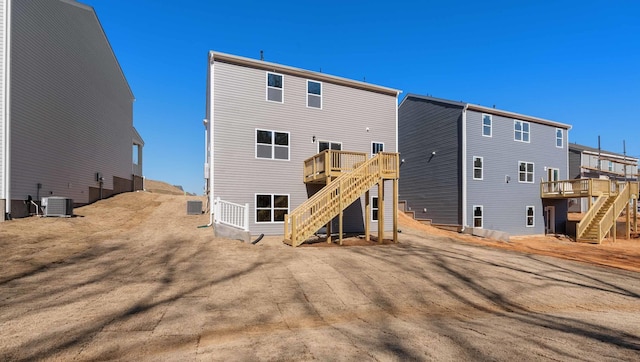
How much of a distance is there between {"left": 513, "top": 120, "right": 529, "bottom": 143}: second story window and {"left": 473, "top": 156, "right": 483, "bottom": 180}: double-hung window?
4189mm

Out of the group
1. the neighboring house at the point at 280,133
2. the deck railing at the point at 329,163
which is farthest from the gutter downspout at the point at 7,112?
the deck railing at the point at 329,163

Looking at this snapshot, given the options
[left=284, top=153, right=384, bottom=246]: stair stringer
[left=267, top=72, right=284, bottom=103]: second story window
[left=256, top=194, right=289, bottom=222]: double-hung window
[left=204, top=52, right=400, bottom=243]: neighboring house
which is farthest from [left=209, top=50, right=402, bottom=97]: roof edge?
[left=256, top=194, right=289, bottom=222]: double-hung window

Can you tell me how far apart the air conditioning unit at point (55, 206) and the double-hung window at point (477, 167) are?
23395 mm

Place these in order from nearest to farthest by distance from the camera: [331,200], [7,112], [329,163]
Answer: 1. [7,112]
2. [331,200]
3. [329,163]

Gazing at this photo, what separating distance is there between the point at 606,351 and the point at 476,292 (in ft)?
10.5

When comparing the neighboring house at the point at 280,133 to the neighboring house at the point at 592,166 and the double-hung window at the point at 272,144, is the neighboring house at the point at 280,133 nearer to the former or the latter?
the double-hung window at the point at 272,144

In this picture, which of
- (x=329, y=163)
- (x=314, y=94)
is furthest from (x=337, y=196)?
(x=314, y=94)

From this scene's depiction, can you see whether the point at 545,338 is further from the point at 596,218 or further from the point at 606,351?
the point at 596,218

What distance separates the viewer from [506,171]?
22.8 m

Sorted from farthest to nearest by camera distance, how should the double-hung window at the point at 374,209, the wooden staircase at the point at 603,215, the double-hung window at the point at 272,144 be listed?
1. the wooden staircase at the point at 603,215
2. the double-hung window at the point at 374,209
3. the double-hung window at the point at 272,144

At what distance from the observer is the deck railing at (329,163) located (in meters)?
14.1

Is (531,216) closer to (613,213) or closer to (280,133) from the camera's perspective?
(613,213)

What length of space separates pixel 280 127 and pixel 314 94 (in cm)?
283

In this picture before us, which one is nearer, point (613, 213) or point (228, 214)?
point (228, 214)
